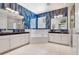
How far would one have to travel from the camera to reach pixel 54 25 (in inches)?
111

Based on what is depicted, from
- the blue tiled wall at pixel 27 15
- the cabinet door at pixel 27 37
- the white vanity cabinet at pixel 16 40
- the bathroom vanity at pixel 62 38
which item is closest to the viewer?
the blue tiled wall at pixel 27 15

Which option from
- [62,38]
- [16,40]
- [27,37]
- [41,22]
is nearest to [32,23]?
[41,22]

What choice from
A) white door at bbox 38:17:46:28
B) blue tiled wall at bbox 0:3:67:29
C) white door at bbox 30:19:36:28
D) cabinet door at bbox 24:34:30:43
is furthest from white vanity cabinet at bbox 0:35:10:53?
white door at bbox 38:17:46:28

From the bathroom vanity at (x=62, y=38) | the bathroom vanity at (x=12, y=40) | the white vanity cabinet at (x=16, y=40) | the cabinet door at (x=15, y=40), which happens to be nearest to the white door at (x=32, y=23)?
the bathroom vanity at (x=12, y=40)

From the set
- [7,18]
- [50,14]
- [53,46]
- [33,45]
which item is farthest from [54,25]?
[7,18]

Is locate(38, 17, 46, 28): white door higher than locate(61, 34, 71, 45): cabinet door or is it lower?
higher

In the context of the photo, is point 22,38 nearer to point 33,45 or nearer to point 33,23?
point 33,45

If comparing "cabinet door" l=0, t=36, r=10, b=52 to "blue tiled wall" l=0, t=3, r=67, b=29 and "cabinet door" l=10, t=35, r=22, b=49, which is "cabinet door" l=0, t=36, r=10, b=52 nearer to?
"cabinet door" l=10, t=35, r=22, b=49

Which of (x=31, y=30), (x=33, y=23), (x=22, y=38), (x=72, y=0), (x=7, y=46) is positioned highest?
(x=72, y=0)

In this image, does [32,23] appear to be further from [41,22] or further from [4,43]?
[4,43]

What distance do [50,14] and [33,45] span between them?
0.91m

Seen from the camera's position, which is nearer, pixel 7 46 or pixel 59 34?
pixel 7 46

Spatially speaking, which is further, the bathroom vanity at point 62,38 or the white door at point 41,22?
the bathroom vanity at point 62,38

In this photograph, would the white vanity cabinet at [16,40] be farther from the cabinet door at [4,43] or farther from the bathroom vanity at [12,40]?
the cabinet door at [4,43]
